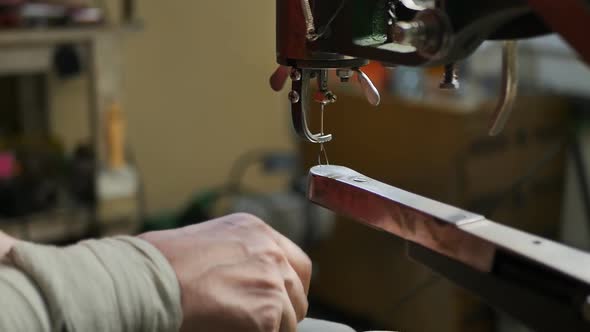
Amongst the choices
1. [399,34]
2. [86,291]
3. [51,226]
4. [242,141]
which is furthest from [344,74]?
[242,141]

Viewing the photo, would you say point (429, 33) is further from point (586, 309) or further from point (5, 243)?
point (5, 243)

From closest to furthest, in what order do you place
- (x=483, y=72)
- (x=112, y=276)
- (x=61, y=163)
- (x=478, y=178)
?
(x=112, y=276) → (x=61, y=163) → (x=478, y=178) → (x=483, y=72)

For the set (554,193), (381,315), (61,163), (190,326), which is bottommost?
(381,315)

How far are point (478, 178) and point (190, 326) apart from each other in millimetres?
1519

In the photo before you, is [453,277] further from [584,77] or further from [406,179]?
[584,77]

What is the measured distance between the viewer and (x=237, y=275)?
71 centimetres

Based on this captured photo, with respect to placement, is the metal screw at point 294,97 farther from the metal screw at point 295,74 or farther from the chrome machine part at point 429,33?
the chrome machine part at point 429,33

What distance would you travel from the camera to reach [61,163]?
1.88 metres

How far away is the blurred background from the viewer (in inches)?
70.7

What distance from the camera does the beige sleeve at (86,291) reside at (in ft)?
2.03

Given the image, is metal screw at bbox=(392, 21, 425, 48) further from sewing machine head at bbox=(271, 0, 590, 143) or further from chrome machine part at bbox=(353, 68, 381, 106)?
chrome machine part at bbox=(353, 68, 381, 106)

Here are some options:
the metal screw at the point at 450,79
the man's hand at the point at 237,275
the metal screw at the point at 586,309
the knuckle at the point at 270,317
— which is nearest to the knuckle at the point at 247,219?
the man's hand at the point at 237,275

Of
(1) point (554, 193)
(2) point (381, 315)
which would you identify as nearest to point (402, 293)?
(2) point (381, 315)

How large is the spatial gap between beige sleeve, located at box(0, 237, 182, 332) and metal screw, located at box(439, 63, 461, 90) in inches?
10.5
